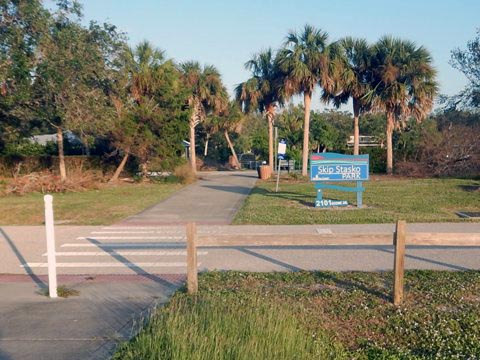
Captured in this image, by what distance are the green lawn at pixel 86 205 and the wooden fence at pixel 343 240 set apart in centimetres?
872

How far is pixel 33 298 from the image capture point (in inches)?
308

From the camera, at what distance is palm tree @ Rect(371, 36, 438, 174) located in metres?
33.8

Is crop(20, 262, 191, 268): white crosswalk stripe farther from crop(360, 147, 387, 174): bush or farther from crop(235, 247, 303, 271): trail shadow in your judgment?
crop(360, 147, 387, 174): bush

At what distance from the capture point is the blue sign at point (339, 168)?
1803 cm

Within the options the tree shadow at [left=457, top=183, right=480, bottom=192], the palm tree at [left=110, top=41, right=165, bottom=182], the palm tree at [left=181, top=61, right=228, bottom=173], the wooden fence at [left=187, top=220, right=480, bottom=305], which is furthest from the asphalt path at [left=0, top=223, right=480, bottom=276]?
the palm tree at [left=181, top=61, right=228, bottom=173]

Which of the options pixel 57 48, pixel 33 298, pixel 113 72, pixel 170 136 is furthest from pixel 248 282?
pixel 170 136

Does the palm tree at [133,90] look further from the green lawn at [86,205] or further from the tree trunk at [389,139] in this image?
the tree trunk at [389,139]

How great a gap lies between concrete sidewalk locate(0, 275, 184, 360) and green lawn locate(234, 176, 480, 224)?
7.01m

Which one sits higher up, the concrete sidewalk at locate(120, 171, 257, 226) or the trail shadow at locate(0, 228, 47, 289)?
the concrete sidewalk at locate(120, 171, 257, 226)

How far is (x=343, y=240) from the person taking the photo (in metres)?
7.64

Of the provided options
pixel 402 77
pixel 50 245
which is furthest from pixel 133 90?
pixel 50 245

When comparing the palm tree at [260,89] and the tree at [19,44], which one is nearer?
the tree at [19,44]

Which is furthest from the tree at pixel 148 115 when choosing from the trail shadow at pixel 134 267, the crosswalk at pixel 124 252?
the trail shadow at pixel 134 267

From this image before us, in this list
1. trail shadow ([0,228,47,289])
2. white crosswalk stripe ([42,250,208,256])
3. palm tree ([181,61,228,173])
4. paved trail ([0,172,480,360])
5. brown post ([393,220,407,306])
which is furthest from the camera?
palm tree ([181,61,228,173])
